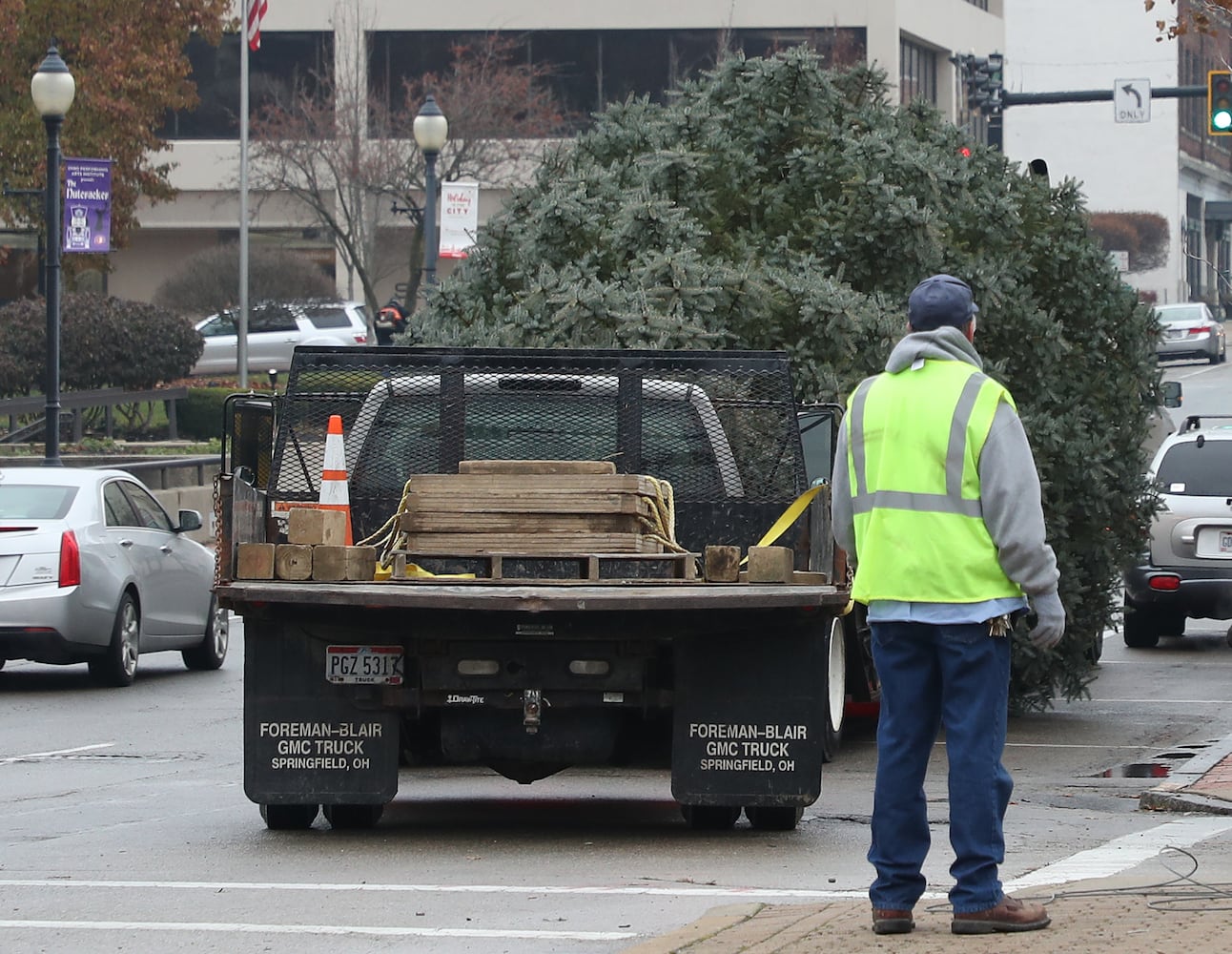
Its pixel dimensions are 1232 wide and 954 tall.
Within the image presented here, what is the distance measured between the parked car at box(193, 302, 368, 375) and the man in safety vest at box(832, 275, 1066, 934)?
38336mm

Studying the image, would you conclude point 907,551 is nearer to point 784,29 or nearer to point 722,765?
point 722,765

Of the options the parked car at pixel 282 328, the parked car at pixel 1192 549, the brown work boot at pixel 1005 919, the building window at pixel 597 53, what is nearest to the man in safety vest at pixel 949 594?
the brown work boot at pixel 1005 919

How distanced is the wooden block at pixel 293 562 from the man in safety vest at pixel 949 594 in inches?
115

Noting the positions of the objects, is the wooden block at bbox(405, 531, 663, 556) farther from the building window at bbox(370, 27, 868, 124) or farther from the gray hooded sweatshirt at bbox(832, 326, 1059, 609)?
the building window at bbox(370, 27, 868, 124)

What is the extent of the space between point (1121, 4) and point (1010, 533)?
3312 inches

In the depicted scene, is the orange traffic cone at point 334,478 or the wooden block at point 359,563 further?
the orange traffic cone at point 334,478

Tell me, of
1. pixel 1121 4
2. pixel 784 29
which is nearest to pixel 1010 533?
pixel 784 29

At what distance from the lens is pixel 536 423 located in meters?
10.8

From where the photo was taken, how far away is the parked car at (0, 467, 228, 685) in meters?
15.8

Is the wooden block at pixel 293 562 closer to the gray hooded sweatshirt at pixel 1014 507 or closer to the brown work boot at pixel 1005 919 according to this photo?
the gray hooded sweatshirt at pixel 1014 507

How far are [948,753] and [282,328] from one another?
4004 cm

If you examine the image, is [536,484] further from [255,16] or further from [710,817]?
[255,16]

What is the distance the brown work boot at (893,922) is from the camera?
653 centimetres

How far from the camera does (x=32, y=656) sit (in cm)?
1611
